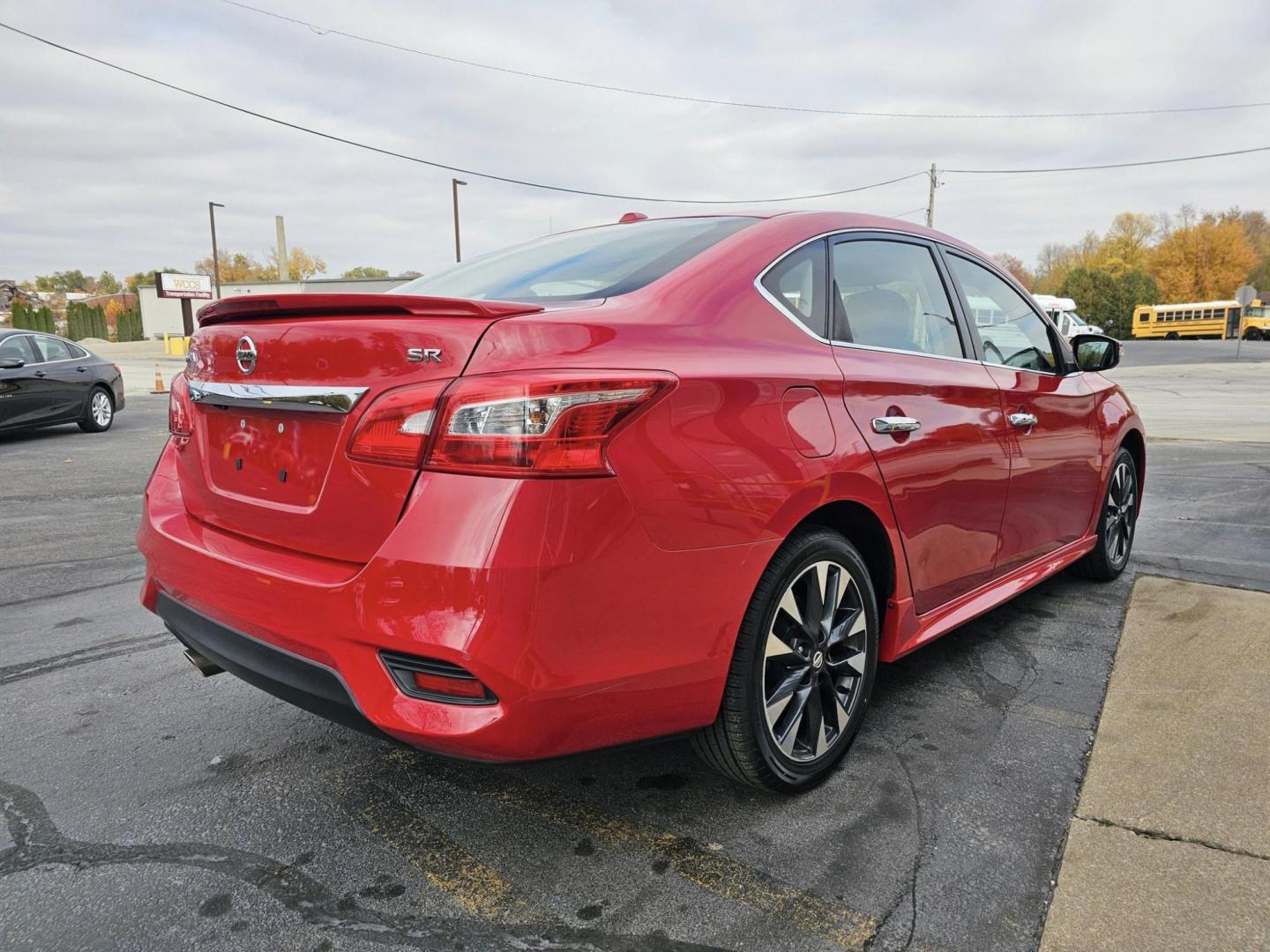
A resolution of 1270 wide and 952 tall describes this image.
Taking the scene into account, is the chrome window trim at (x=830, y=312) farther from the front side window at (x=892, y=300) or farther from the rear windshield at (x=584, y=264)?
the rear windshield at (x=584, y=264)

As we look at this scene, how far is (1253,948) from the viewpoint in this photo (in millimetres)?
1863

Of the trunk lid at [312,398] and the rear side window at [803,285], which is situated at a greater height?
the rear side window at [803,285]

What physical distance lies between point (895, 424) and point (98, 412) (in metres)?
12.3

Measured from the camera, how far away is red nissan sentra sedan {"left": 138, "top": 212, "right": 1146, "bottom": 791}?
1.81m

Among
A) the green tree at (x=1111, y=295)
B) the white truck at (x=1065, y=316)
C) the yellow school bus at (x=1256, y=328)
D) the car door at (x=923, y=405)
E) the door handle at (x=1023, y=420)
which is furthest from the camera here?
the green tree at (x=1111, y=295)

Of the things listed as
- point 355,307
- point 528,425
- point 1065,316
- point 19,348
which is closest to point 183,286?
point 19,348

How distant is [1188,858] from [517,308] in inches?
83.4

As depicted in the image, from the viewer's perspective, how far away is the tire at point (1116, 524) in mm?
4391

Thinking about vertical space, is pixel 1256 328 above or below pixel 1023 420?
above

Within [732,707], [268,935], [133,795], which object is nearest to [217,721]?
[133,795]

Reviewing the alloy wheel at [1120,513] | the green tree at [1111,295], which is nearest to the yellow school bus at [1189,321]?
the green tree at [1111,295]

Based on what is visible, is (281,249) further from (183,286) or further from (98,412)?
(98,412)

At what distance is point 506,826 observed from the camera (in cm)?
233

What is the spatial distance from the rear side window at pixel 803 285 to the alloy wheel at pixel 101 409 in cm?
1204
